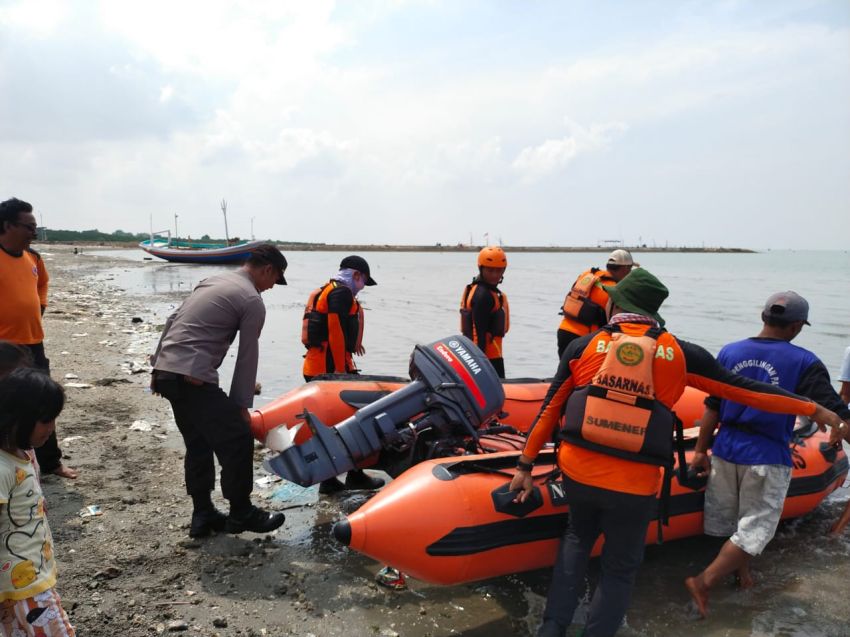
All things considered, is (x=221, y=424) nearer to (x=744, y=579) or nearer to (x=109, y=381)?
(x=744, y=579)

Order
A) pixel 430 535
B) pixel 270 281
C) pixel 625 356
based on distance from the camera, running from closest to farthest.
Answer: pixel 625 356 → pixel 430 535 → pixel 270 281

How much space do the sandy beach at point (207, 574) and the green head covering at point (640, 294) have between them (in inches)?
61.8

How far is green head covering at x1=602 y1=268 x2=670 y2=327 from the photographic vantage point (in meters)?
2.54

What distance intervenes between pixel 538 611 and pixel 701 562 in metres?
1.24

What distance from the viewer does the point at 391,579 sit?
321cm

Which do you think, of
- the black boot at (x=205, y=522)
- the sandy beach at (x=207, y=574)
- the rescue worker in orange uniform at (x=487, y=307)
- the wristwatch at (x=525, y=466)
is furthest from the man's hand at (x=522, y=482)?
the rescue worker in orange uniform at (x=487, y=307)

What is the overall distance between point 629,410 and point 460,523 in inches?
39.8

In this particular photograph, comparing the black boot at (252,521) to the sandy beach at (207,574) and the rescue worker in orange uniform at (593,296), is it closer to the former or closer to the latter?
the sandy beach at (207,574)

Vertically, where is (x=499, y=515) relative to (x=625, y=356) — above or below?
below

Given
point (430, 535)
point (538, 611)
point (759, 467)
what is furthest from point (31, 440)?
point (759, 467)

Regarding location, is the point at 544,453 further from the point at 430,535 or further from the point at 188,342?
the point at 188,342

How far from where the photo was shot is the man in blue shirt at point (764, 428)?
2.98 metres

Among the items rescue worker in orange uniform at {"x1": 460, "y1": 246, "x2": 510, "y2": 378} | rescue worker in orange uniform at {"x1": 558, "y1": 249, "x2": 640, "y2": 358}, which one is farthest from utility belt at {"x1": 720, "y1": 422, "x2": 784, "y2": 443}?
rescue worker in orange uniform at {"x1": 460, "y1": 246, "x2": 510, "y2": 378}

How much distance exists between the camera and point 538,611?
3049 millimetres
